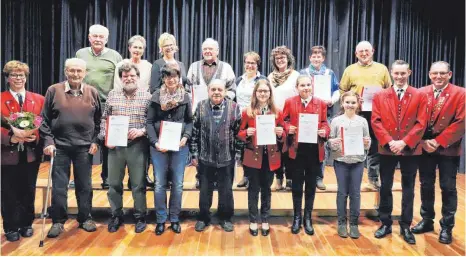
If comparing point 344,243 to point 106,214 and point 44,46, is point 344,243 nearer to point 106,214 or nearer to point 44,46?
point 106,214

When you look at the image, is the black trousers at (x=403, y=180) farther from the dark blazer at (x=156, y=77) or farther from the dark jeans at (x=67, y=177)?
the dark jeans at (x=67, y=177)

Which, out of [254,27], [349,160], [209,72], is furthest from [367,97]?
[254,27]

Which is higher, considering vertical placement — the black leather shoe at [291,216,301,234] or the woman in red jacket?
the woman in red jacket

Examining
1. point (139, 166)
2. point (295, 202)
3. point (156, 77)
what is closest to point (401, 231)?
point (295, 202)

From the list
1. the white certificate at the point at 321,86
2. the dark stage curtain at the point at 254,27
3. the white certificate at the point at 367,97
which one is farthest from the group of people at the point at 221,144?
the dark stage curtain at the point at 254,27

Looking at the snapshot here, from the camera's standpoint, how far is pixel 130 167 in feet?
11.4

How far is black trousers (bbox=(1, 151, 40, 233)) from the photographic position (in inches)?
124

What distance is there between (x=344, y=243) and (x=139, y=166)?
1779 millimetres

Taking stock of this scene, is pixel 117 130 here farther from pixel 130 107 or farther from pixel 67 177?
pixel 67 177

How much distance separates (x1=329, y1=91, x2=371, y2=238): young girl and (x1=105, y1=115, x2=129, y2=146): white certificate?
5.48ft

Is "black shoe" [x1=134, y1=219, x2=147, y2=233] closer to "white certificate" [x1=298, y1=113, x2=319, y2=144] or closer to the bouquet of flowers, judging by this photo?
the bouquet of flowers

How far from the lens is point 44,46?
7020mm

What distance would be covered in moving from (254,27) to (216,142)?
4.08m

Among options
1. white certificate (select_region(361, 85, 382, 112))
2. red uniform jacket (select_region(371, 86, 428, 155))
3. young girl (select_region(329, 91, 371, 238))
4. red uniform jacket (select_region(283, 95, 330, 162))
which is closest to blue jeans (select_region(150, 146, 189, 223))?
red uniform jacket (select_region(283, 95, 330, 162))
